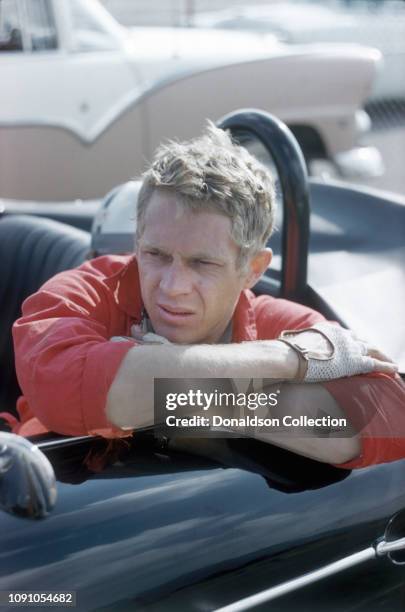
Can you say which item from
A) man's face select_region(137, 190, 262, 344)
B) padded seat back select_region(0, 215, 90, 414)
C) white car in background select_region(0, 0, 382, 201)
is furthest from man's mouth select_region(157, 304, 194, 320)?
white car in background select_region(0, 0, 382, 201)

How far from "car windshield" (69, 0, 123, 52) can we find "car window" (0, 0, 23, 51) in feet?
0.99

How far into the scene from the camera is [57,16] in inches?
187

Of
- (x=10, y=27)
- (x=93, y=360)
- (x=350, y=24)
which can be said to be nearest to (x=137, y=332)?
(x=93, y=360)

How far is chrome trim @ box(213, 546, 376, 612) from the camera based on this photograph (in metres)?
1.36

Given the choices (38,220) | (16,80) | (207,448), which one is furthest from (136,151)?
(207,448)

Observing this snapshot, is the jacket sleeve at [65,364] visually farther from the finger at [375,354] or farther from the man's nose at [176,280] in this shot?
the finger at [375,354]

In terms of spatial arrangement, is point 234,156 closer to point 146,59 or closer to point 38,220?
point 38,220

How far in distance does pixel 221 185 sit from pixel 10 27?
349 centimetres

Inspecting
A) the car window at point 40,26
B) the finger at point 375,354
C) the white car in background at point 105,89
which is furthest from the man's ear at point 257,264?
the car window at point 40,26

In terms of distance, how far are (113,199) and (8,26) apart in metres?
2.68

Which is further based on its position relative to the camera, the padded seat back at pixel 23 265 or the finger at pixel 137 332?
the padded seat back at pixel 23 265

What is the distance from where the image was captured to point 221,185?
1.58 metres

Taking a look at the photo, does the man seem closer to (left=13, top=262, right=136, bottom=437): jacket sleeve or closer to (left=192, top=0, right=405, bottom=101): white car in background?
(left=13, top=262, right=136, bottom=437): jacket sleeve

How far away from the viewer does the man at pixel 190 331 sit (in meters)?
1.39
